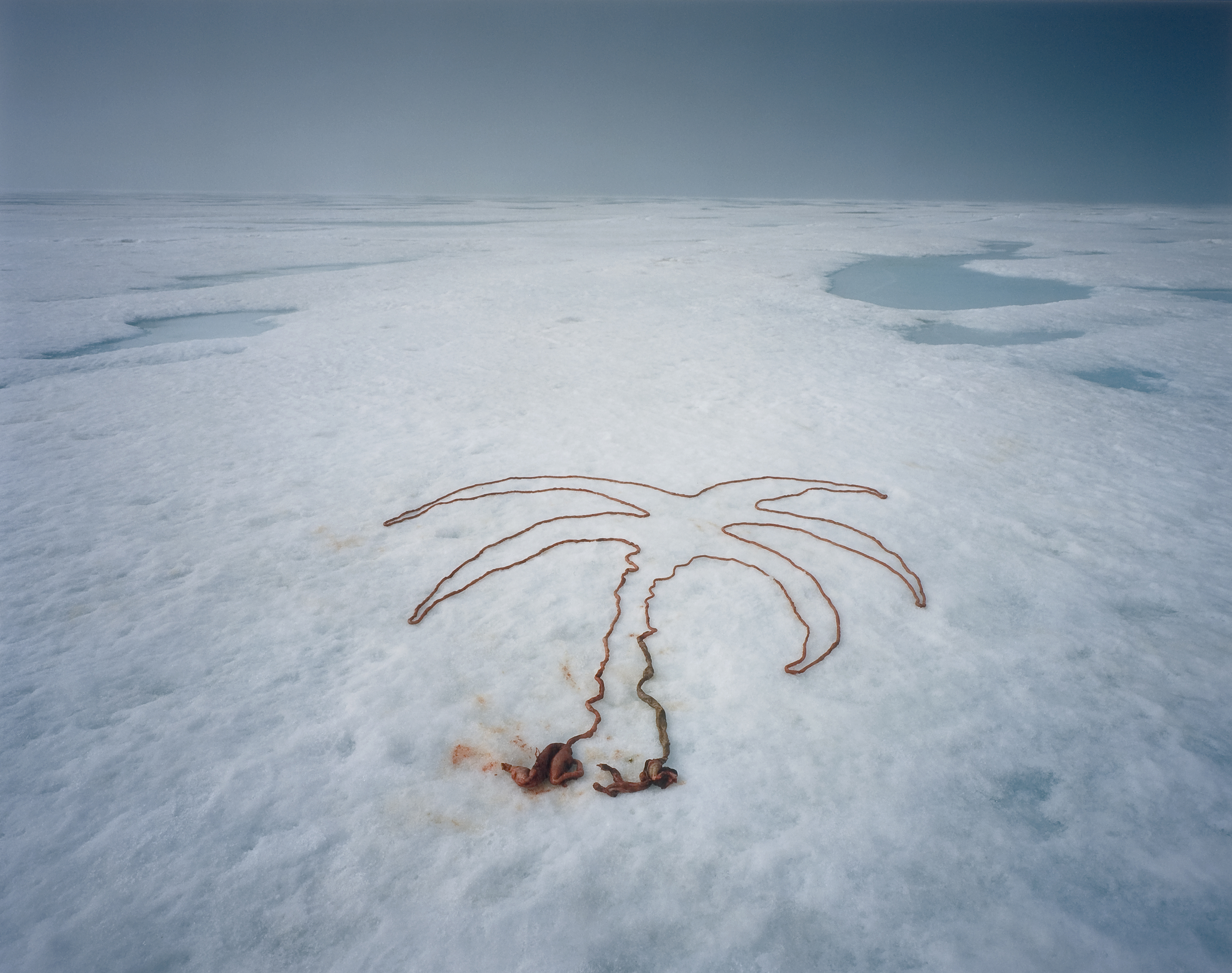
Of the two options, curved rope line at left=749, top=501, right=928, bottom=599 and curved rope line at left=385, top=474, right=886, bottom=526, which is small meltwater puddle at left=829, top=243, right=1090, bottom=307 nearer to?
curved rope line at left=385, top=474, right=886, bottom=526

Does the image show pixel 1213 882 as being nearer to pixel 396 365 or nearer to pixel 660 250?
pixel 396 365

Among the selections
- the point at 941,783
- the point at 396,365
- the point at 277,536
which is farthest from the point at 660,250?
the point at 941,783

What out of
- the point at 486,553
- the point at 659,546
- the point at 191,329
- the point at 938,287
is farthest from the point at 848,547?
the point at 938,287

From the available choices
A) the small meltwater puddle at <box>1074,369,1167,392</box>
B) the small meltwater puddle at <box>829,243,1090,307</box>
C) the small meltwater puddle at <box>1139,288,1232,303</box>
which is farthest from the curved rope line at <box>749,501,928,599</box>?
the small meltwater puddle at <box>1139,288,1232,303</box>

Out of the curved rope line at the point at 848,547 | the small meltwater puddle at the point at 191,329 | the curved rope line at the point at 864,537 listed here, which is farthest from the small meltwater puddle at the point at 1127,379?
the small meltwater puddle at the point at 191,329

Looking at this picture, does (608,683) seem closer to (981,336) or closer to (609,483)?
(609,483)

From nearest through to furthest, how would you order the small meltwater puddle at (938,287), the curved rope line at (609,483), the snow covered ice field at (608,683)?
1. the snow covered ice field at (608,683)
2. the curved rope line at (609,483)
3. the small meltwater puddle at (938,287)

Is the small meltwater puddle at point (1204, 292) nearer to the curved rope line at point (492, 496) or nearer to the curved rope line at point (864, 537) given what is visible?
the curved rope line at point (864, 537)

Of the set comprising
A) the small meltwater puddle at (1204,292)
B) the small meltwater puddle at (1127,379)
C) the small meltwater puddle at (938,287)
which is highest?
the small meltwater puddle at (1204,292)

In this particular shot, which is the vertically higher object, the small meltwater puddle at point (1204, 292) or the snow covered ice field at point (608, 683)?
the small meltwater puddle at point (1204, 292)
